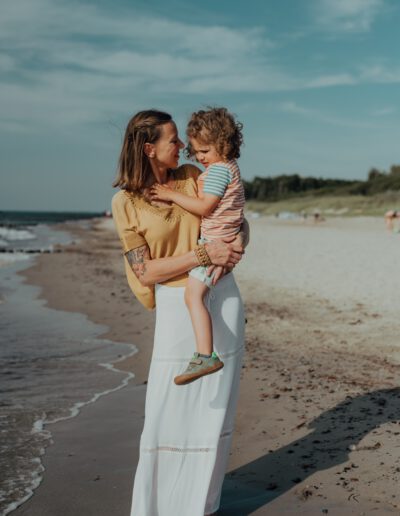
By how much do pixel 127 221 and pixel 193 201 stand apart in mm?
337

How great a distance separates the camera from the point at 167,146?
3.05 meters

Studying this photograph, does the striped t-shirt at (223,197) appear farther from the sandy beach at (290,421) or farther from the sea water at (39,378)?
the sea water at (39,378)


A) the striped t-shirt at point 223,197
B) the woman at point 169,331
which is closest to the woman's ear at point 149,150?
the woman at point 169,331

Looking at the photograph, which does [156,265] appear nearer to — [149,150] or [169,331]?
[169,331]

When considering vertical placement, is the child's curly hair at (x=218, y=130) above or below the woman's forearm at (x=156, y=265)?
above

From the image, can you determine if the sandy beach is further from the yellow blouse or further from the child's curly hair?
the child's curly hair

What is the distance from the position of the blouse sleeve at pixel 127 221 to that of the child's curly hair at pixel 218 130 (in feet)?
1.54

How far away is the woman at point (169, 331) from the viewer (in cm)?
306

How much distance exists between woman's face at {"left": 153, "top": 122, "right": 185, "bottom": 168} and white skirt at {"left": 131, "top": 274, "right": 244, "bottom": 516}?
25.1 inches

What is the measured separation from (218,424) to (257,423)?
2.01m

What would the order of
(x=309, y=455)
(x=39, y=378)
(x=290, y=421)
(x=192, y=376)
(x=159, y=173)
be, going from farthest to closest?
(x=39, y=378)
(x=290, y=421)
(x=309, y=455)
(x=159, y=173)
(x=192, y=376)

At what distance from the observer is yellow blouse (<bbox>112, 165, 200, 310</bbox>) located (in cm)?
306

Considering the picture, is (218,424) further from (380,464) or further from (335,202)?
(335,202)

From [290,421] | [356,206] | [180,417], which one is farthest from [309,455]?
[356,206]
